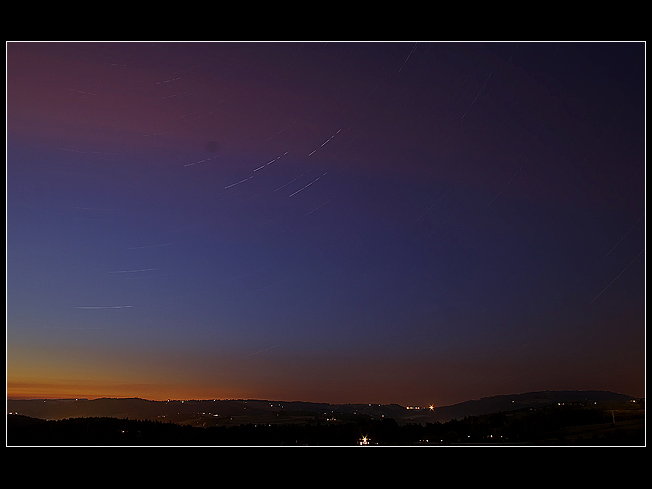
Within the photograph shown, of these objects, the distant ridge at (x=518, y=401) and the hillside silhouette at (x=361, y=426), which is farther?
the distant ridge at (x=518, y=401)

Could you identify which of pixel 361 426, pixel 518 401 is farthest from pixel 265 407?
pixel 518 401

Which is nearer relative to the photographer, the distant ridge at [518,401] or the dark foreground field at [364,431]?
the dark foreground field at [364,431]

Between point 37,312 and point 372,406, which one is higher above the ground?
point 37,312

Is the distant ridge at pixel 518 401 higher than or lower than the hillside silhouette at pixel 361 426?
higher

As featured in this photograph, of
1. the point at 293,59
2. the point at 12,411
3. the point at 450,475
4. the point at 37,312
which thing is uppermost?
the point at 293,59

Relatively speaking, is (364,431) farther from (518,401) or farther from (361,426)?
(518,401)

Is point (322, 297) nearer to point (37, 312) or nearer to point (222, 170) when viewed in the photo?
point (222, 170)
